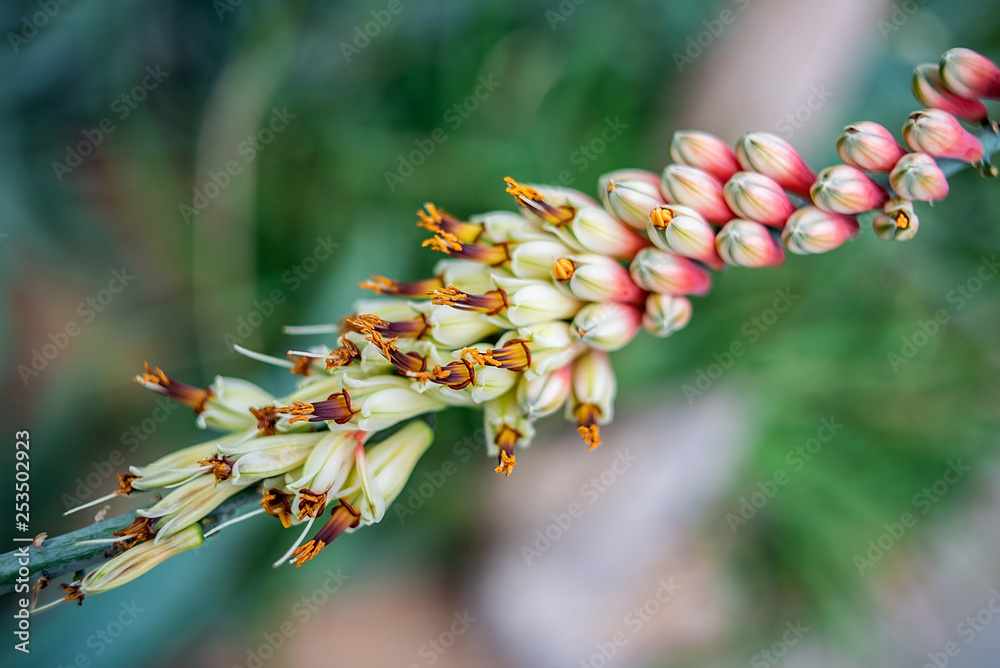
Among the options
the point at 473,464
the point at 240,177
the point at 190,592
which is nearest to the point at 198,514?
the point at 190,592

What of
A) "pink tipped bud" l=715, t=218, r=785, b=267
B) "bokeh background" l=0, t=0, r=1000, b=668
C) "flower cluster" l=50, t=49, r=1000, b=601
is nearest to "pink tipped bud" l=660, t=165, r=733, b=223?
"flower cluster" l=50, t=49, r=1000, b=601

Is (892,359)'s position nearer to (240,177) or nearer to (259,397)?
(259,397)

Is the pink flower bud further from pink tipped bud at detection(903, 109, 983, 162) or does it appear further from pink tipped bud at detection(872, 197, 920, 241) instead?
pink tipped bud at detection(903, 109, 983, 162)

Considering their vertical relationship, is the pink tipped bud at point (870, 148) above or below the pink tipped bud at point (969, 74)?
below

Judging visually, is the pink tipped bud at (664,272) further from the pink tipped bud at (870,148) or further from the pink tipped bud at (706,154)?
the pink tipped bud at (870,148)

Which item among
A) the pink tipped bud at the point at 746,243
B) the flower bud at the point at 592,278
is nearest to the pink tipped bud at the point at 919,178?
the pink tipped bud at the point at 746,243
